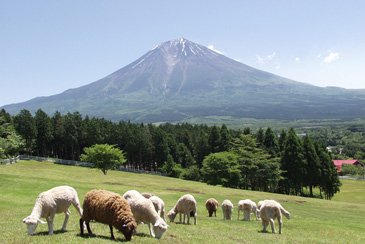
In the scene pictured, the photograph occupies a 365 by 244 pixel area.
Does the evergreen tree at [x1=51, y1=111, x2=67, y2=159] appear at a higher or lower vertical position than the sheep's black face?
higher

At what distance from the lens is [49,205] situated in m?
10.1

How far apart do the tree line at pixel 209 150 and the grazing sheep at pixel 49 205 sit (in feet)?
131

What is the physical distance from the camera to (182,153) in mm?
75125

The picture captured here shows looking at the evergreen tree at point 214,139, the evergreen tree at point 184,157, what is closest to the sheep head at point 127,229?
the evergreen tree at point 214,139

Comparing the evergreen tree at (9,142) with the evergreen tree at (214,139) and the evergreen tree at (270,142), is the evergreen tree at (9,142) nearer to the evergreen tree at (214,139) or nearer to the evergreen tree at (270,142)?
the evergreen tree at (214,139)

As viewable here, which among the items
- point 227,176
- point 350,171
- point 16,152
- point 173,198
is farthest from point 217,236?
point 350,171

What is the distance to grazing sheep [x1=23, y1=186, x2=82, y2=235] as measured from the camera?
9.59m

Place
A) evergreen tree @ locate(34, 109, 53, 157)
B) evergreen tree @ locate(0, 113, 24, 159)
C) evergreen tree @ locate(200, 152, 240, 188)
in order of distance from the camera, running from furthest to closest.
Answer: evergreen tree @ locate(34, 109, 53, 157)
evergreen tree @ locate(0, 113, 24, 159)
evergreen tree @ locate(200, 152, 240, 188)

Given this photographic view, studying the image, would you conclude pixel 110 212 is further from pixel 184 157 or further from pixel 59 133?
pixel 184 157

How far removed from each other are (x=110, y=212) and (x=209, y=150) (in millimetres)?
59327

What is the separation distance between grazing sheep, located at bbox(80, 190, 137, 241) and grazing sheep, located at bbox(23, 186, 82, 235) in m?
0.86

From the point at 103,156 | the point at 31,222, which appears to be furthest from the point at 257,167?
the point at 31,222

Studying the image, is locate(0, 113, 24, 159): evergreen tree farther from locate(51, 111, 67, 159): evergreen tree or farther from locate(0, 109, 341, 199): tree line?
locate(51, 111, 67, 159): evergreen tree

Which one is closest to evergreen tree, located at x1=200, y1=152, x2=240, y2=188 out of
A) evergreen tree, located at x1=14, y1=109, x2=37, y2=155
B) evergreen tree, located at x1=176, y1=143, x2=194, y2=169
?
evergreen tree, located at x1=176, y1=143, x2=194, y2=169
